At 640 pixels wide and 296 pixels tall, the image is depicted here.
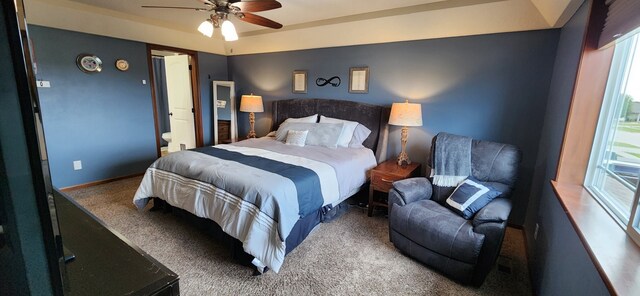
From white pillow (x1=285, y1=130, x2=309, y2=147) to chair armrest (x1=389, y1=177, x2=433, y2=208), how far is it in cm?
148

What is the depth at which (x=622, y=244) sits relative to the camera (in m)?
1.13

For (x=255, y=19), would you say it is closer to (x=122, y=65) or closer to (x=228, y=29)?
(x=228, y=29)

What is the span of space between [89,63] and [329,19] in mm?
3262

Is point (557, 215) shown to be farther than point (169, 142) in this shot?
No

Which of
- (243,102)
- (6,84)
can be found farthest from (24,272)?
(243,102)

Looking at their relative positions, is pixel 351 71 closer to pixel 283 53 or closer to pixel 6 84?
pixel 283 53

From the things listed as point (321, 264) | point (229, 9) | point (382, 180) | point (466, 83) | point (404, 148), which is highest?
point (229, 9)

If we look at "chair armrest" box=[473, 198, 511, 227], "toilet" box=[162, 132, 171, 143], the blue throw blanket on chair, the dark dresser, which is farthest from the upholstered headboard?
the dark dresser

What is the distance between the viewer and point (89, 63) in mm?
3533

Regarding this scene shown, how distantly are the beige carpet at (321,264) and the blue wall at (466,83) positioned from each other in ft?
3.55

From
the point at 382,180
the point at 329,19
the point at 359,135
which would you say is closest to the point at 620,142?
the point at 382,180

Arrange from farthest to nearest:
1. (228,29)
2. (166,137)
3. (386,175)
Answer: (166,137)
(386,175)
(228,29)

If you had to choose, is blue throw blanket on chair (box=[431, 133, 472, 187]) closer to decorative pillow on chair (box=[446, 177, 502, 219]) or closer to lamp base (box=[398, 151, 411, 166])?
decorative pillow on chair (box=[446, 177, 502, 219])

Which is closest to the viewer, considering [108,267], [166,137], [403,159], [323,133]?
[108,267]
